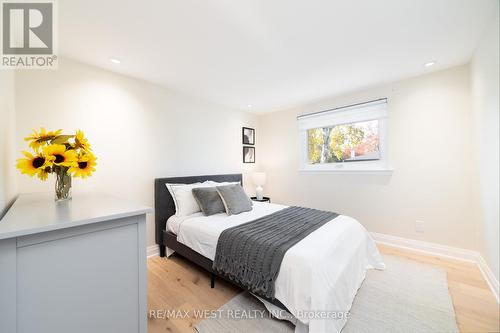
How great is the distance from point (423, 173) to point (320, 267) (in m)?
2.34

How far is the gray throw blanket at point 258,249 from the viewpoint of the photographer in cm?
150

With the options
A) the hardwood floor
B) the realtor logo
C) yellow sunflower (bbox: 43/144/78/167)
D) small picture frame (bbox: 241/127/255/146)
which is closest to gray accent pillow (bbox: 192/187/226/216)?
the hardwood floor

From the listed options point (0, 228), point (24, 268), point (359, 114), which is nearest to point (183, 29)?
point (0, 228)

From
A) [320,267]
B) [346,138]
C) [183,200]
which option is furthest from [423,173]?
[183,200]

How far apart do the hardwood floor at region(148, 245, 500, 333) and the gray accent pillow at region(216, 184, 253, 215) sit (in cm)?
79

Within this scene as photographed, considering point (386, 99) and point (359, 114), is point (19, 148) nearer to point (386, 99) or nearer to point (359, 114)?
point (359, 114)

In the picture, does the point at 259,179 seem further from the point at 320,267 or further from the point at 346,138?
the point at 320,267

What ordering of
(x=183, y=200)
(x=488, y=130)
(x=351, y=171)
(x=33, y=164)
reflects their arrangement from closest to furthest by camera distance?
1. (x=33, y=164)
2. (x=488, y=130)
3. (x=183, y=200)
4. (x=351, y=171)

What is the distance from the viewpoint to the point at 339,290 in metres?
1.45

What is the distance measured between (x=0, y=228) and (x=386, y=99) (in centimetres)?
381

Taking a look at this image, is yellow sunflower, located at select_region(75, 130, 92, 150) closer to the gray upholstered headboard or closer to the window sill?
the gray upholstered headboard

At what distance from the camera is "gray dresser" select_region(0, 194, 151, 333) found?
0.73 meters

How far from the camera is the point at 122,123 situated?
8.06 feet

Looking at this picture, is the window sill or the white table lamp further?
the white table lamp
